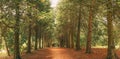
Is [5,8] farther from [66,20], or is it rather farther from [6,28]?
[66,20]

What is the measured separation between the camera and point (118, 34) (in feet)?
94.0

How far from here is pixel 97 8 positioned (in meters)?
25.2

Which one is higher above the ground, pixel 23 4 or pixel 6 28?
pixel 23 4

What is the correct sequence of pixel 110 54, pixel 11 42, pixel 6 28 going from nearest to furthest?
pixel 110 54 < pixel 6 28 < pixel 11 42

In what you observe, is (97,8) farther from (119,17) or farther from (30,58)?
(30,58)

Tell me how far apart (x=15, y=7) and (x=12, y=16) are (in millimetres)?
949

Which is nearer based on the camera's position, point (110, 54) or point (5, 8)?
point (110, 54)

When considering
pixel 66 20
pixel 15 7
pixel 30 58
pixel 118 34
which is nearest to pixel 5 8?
pixel 15 7

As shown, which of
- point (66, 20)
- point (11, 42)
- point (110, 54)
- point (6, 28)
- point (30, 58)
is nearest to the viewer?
point (110, 54)

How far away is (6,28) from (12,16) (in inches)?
54.0

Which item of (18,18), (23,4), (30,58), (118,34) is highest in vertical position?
(23,4)

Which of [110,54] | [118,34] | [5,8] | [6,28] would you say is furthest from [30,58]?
[118,34]

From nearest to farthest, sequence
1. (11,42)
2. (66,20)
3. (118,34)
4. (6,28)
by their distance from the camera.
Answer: (6,28)
(118,34)
(11,42)
(66,20)

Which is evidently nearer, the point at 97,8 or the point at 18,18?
the point at 18,18
